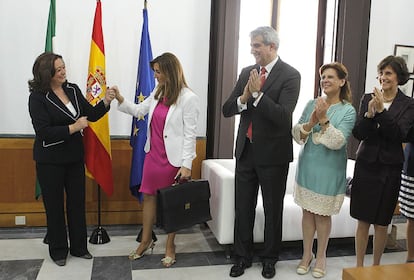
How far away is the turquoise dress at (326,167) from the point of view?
259 cm

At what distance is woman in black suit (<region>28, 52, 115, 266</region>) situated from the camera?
107 inches

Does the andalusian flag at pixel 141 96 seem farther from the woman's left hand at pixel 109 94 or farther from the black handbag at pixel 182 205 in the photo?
the black handbag at pixel 182 205

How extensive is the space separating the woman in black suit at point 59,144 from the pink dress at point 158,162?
42 cm

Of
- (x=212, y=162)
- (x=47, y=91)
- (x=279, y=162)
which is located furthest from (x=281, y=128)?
(x=47, y=91)

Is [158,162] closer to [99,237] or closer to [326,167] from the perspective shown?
[99,237]

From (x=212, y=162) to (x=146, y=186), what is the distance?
80 centimetres

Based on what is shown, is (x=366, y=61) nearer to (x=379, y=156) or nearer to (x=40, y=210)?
(x=379, y=156)

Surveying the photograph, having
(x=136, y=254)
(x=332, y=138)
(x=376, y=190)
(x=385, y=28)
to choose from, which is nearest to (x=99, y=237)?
(x=136, y=254)

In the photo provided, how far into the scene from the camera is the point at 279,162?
267 centimetres

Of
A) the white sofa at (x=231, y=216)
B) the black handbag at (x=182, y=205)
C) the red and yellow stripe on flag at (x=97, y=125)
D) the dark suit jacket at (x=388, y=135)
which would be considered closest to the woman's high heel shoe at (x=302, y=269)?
the white sofa at (x=231, y=216)

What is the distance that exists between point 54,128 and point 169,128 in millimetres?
754

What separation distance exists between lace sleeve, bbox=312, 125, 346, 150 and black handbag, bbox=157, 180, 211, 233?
33.1 inches

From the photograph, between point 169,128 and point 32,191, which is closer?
point 169,128

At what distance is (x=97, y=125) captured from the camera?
3.22m
